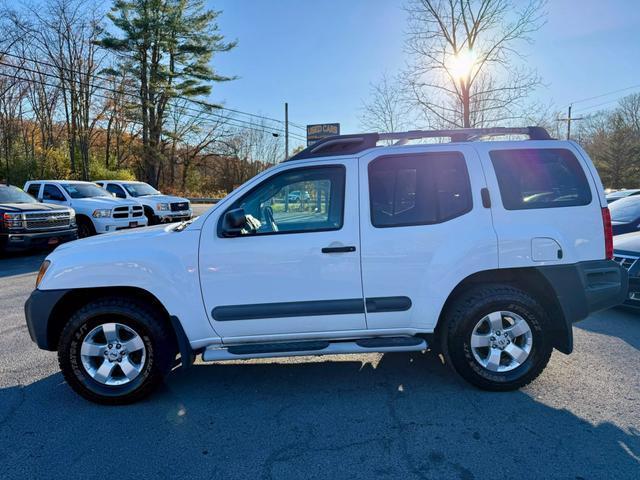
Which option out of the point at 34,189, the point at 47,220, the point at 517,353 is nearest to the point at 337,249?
the point at 517,353

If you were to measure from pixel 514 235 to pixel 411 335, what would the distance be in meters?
1.17

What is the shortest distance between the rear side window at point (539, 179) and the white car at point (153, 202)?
1271 cm

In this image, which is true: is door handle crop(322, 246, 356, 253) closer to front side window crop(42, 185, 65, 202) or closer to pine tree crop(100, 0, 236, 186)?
front side window crop(42, 185, 65, 202)

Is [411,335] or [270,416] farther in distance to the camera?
[411,335]

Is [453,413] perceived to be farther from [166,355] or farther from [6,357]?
[6,357]

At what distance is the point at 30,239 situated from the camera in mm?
9234

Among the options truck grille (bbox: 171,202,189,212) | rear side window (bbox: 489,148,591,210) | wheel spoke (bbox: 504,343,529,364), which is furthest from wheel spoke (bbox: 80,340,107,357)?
truck grille (bbox: 171,202,189,212)

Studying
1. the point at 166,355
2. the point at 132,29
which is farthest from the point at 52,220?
the point at 132,29

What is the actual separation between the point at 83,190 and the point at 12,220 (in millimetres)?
3857

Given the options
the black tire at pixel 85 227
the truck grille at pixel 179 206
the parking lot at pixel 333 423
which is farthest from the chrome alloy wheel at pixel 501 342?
the truck grille at pixel 179 206

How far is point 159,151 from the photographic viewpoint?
34.8m

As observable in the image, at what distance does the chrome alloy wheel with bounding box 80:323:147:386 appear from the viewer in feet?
10.3

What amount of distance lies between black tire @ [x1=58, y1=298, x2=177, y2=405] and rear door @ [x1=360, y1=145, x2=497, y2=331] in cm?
172

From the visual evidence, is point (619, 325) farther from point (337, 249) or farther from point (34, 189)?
point (34, 189)
